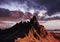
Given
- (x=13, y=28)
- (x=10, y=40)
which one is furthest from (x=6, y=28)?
(x=10, y=40)

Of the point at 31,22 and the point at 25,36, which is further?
the point at 31,22

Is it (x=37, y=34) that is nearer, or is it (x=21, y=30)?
(x=21, y=30)

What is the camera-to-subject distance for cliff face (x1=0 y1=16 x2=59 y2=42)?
750 centimetres

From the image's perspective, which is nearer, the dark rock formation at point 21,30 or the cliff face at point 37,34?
the dark rock formation at point 21,30

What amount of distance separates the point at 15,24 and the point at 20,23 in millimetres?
194

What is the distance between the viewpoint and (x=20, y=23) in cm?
801

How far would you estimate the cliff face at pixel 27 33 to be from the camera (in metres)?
7.50

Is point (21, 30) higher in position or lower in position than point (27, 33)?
higher

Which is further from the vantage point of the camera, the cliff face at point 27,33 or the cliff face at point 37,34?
the cliff face at point 37,34

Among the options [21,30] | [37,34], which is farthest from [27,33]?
[37,34]

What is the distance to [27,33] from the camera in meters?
7.87

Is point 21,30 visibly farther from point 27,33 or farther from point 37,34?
point 37,34

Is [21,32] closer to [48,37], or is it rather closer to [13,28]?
[13,28]

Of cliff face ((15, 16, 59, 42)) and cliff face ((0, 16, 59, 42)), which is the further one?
cliff face ((15, 16, 59, 42))
